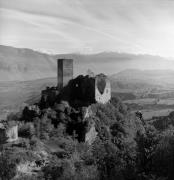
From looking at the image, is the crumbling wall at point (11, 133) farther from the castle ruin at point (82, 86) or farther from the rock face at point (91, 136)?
the castle ruin at point (82, 86)

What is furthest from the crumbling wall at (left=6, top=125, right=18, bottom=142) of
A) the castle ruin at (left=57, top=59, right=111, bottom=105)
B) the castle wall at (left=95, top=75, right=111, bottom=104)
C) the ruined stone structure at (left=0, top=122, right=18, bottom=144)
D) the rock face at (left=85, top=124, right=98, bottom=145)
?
the castle wall at (left=95, top=75, right=111, bottom=104)

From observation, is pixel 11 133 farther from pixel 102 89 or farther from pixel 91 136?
pixel 102 89

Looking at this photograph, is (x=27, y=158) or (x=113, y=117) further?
(x=113, y=117)

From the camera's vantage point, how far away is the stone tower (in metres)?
55.2

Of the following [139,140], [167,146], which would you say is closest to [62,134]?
[139,140]

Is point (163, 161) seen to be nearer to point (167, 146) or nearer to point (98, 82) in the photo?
point (167, 146)

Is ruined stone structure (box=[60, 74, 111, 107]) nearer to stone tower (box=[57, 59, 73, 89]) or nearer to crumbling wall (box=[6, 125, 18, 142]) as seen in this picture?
stone tower (box=[57, 59, 73, 89])

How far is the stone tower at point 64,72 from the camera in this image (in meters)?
55.2

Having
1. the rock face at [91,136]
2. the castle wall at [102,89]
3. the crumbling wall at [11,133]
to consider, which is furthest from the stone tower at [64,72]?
the crumbling wall at [11,133]

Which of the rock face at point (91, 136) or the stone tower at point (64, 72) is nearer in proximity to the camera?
the rock face at point (91, 136)

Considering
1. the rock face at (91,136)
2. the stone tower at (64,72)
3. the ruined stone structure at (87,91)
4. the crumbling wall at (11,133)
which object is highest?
the stone tower at (64,72)

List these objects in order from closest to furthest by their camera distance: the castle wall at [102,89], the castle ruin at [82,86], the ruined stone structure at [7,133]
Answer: the ruined stone structure at [7,133] < the castle ruin at [82,86] < the castle wall at [102,89]

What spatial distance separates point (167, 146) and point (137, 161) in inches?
116

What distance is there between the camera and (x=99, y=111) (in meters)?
52.9
